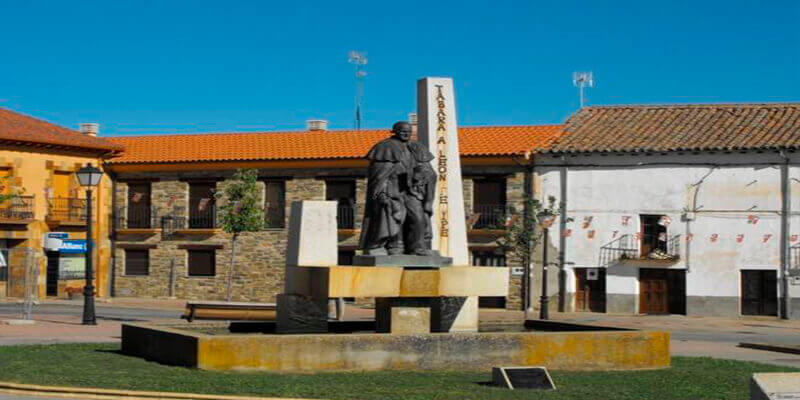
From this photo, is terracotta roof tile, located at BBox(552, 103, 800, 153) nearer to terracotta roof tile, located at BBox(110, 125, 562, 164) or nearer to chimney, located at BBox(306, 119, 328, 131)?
terracotta roof tile, located at BBox(110, 125, 562, 164)

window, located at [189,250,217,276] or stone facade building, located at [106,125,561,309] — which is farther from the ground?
stone facade building, located at [106,125,561,309]

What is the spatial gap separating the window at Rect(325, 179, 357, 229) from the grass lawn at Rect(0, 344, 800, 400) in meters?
25.3

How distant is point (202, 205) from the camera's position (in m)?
42.2

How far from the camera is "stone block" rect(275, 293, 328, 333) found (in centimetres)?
1572

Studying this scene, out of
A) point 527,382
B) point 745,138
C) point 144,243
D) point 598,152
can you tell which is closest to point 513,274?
point 598,152

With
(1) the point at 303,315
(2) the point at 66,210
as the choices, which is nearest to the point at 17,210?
(2) the point at 66,210

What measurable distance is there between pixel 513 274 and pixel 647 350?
2342 cm

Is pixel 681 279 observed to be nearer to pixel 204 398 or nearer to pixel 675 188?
pixel 675 188

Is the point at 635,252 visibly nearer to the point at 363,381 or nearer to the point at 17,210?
the point at 17,210

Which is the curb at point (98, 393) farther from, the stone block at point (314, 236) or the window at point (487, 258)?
the window at point (487, 258)

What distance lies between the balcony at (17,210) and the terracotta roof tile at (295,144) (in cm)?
383

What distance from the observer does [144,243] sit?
Result: 4284 cm

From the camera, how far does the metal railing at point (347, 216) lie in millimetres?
40469

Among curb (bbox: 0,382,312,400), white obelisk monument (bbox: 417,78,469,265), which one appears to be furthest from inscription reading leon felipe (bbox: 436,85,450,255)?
curb (bbox: 0,382,312,400)
